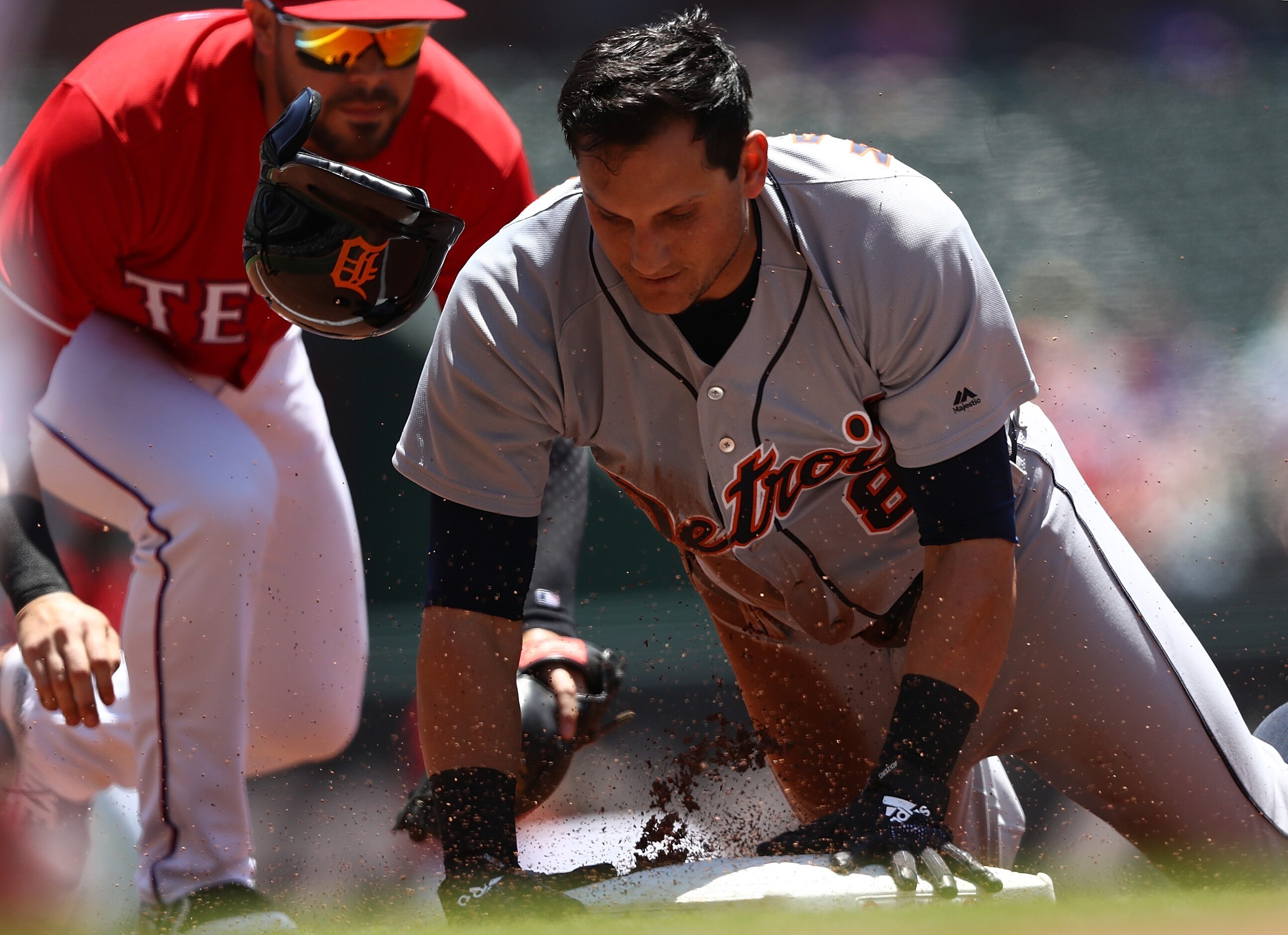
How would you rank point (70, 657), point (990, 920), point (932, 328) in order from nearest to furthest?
point (990, 920) < point (932, 328) < point (70, 657)

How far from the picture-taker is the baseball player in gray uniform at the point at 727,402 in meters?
1.41

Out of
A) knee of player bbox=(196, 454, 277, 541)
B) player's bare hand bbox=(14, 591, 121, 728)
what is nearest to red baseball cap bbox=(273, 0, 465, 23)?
knee of player bbox=(196, 454, 277, 541)

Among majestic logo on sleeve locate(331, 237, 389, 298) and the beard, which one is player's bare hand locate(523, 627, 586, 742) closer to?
majestic logo on sleeve locate(331, 237, 389, 298)

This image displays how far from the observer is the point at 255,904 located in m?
1.90

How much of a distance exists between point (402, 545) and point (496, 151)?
1134 millimetres

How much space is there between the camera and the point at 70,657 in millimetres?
1938

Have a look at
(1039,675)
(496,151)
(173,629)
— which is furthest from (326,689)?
(1039,675)

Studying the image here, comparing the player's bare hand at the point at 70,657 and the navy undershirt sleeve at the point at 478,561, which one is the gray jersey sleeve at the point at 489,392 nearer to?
the navy undershirt sleeve at the point at 478,561

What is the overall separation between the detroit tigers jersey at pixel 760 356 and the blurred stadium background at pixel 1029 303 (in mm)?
1497

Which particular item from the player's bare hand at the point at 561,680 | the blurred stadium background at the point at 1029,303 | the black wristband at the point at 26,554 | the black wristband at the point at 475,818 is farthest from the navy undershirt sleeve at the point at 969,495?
the blurred stadium background at the point at 1029,303

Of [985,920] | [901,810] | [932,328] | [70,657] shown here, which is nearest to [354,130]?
[70,657]

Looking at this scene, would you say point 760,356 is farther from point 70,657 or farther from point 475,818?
point 70,657

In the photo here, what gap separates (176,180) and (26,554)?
63cm

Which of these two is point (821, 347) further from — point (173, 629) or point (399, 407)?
point (399, 407)
